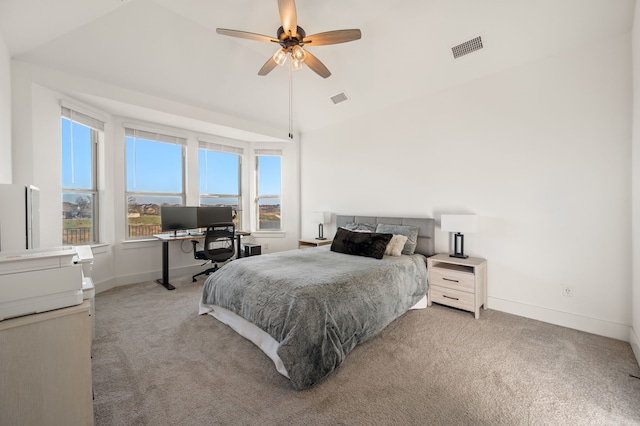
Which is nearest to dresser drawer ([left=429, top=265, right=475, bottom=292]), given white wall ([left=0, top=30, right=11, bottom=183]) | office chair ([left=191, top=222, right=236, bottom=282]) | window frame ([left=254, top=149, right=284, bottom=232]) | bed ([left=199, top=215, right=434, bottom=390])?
bed ([left=199, top=215, right=434, bottom=390])

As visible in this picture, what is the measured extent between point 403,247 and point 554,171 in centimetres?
181

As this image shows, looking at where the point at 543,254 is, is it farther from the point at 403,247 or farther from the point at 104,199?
the point at 104,199

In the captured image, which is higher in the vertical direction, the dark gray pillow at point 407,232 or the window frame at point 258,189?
the window frame at point 258,189

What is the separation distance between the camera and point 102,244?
376cm

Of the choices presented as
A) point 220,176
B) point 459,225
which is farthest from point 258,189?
point 459,225

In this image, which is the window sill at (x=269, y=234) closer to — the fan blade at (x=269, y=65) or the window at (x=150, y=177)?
the window at (x=150, y=177)

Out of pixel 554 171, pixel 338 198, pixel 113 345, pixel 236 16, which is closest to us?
pixel 113 345

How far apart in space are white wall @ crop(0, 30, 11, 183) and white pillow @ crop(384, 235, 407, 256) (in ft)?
13.1

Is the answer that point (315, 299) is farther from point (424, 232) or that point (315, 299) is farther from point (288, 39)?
point (288, 39)

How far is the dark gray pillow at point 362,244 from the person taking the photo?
3.18 metres

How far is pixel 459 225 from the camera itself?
10.1 ft

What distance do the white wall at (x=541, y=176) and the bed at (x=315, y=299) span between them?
956 mm

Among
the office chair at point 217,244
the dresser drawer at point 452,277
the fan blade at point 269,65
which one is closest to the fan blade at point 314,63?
the fan blade at point 269,65

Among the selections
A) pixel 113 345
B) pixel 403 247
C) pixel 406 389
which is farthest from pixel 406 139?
pixel 113 345
